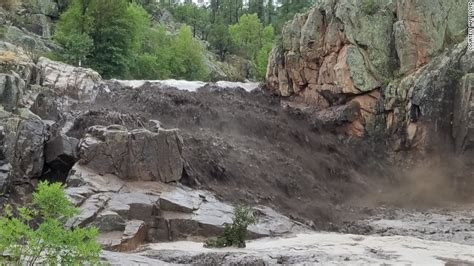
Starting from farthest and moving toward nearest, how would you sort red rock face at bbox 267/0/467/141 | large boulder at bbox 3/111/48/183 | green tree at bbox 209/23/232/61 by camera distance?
green tree at bbox 209/23/232/61, red rock face at bbox 267/0/467/141, large boulder at bbox 3/111/48/183

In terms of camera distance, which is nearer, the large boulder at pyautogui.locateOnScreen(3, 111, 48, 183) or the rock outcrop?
the rock outcrop

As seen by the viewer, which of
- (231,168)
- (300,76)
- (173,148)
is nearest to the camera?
(173,148)

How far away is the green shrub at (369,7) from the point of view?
1307 inches

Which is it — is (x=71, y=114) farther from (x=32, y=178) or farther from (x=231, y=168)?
(x=231, y=168)

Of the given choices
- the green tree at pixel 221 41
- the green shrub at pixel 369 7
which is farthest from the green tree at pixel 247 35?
the green shrub at pixel 369 7

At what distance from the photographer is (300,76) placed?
1451 inches

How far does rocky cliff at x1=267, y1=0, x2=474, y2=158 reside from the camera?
27641 millimetres

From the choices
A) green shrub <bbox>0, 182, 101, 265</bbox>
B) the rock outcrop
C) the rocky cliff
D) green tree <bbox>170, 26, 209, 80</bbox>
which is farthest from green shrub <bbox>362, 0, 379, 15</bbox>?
green shrub <bbox>0, 182, 101, 265</bbox>

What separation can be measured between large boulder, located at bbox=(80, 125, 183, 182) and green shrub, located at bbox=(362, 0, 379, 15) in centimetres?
1864

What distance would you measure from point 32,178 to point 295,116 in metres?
19.4

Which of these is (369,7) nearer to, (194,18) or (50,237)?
(50,237)

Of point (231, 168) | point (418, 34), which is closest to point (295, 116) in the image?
point (418, 34)

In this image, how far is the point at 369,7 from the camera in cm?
3325

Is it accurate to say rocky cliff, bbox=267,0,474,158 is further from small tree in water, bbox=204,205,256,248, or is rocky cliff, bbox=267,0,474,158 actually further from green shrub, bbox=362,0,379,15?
small tree in water, bbox=204,205,256,248
